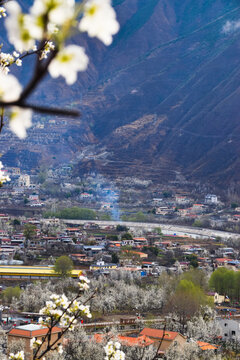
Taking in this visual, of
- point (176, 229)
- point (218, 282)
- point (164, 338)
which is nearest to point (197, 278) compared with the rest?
point (218, 282)

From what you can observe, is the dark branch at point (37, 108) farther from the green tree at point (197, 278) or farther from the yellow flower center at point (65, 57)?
the green tree at point (197, 278)

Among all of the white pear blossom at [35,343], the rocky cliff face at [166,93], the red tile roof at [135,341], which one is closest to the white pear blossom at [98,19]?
the white pear blossom at [35,343]

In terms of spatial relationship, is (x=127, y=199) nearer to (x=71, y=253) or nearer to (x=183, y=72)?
(x=71, y=253)

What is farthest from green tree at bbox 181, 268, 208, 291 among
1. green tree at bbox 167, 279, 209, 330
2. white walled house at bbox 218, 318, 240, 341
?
white walled house at bbox 218, 318, 240, 341

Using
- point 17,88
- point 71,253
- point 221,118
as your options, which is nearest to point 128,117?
point 221,118

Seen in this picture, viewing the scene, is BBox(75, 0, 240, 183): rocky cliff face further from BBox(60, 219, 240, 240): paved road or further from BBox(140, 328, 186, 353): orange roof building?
BBox(140, 328, 186, 353): orange roof building

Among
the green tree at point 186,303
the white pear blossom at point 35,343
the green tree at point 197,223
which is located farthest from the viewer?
the green tree at point 197,223

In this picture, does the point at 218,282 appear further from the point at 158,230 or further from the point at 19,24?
the point at 19,24
